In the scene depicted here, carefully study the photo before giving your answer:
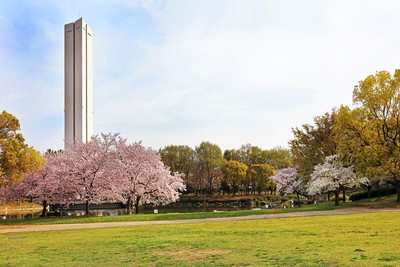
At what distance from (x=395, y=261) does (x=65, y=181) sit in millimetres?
29568

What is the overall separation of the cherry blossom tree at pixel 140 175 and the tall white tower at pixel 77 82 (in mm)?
80426

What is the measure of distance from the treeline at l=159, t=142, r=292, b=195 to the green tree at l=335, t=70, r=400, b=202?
167 feet

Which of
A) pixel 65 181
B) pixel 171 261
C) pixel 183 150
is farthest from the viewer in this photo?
pixel 183 150

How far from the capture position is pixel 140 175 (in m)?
38.0

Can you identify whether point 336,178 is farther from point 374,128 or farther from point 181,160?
point 181,160

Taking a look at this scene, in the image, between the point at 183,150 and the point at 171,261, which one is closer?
the point at 171,261

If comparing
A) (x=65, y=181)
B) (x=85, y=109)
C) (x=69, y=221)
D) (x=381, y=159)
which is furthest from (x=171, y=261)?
(x=85, y=109)

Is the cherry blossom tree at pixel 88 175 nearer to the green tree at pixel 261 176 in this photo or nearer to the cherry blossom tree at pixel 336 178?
the cherry blossom tree at pixel 336 178

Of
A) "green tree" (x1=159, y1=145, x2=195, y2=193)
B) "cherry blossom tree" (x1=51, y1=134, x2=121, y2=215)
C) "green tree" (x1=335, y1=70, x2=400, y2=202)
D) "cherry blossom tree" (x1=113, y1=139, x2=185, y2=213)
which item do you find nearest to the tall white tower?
"green tree" (x1=159, y1=145, x2=195, y2=193)

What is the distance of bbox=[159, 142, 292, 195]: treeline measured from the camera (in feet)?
288

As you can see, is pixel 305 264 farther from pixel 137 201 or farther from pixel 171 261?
pixel 137 201

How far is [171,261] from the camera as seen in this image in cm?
1036

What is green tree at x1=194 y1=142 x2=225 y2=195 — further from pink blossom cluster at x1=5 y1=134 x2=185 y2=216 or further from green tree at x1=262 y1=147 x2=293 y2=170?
pink blossom cluster at x1=5 y1=134 x2=185 y2=216

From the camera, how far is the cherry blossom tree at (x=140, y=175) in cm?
3740
